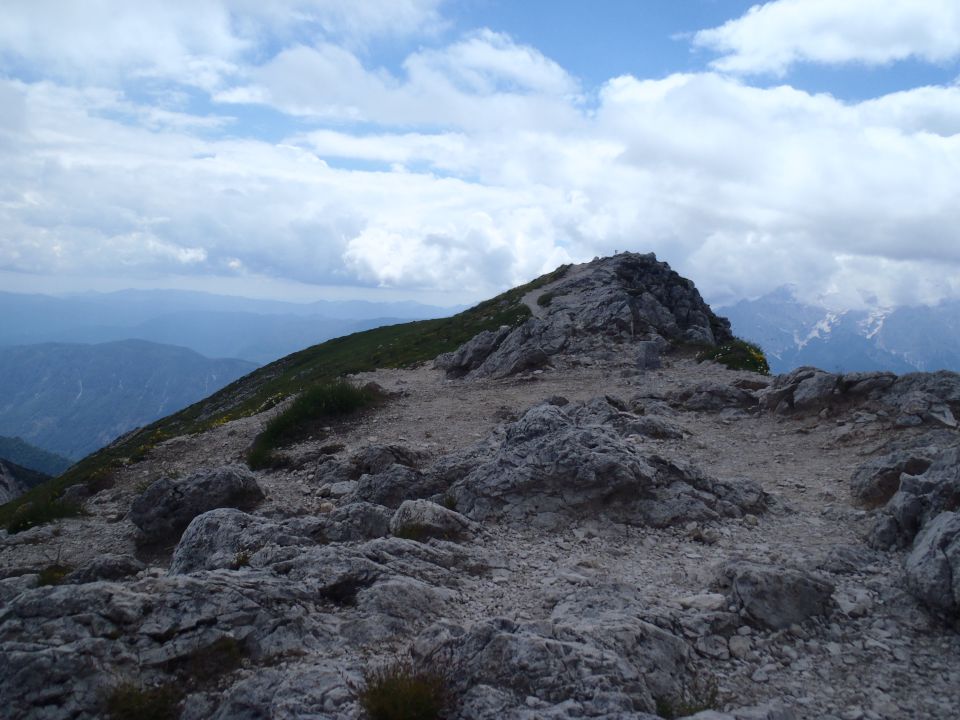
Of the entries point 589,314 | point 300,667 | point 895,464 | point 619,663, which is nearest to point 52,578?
point 300,667

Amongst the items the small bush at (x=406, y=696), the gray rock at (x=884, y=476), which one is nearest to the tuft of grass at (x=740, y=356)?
the gray rock at (x=884, y=476)

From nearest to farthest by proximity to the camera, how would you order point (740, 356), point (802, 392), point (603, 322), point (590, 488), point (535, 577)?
point (535, 577), point (590, 488), point (802, 392), point (740, 356), point (603, 322)

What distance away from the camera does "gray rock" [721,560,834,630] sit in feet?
27.2

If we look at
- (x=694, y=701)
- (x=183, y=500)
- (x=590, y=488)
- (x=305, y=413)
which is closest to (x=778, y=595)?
(x=694, y=701)

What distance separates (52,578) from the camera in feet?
39.3

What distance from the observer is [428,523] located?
11227 millimetres

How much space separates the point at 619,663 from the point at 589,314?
3589cm

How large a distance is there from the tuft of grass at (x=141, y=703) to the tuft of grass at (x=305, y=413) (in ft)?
47.1

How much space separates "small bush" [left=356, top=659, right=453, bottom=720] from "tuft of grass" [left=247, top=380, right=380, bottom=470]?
15160 millimetres

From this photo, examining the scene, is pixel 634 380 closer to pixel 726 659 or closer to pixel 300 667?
pixel 726 659

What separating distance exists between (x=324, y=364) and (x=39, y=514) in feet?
129

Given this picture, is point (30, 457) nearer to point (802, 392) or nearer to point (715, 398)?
point (715, 398)

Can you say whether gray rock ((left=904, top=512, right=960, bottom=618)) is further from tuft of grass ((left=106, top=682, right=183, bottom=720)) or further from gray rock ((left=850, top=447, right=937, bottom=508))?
tuft of grass ((left=106, top=682, right=183, bottom=720))

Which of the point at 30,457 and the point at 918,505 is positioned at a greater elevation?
the point at 918,505
